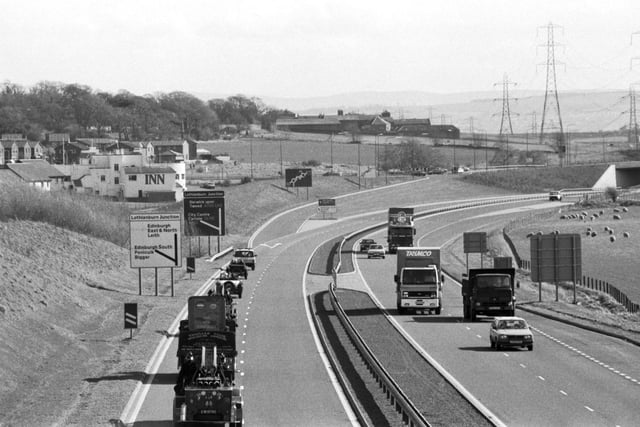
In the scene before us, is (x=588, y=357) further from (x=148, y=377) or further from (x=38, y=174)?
(x=38, y=174)

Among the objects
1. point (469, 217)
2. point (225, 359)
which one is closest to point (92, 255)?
point (225, 359)

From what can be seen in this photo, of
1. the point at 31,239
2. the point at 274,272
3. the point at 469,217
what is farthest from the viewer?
the point at 469,217

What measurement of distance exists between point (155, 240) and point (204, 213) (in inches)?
1114

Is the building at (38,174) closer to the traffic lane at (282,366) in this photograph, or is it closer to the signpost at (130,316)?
the traffic lane at (282,366)

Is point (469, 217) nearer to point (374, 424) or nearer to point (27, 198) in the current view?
point (27, 198)

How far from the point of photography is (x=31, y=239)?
8200cm

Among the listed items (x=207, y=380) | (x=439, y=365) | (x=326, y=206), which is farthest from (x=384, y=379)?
(x=326, y=206)

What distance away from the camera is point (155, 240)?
71438mm

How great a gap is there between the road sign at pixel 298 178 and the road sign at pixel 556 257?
96833 millimetres

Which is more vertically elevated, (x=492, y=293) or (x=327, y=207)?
(x=327, y=207)

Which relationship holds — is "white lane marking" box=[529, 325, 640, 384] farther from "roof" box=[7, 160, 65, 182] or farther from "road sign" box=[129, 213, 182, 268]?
"roof" box=[7, 160, 65, 182]

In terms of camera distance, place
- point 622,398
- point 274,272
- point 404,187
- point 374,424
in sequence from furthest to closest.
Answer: point 404,187 < point 274,272 < point 622,398 < point 374,424

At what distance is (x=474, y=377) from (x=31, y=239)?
47539mm

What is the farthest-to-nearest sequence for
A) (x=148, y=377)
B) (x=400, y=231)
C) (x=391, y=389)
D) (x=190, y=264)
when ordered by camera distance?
(x=400, y=231), (x=190, y=264), (x=148, y=377), (x=391, y=389)
